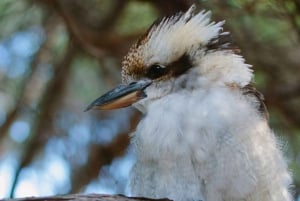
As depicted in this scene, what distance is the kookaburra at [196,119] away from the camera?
266cm

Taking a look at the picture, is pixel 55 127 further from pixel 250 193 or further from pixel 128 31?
pixel 250 193

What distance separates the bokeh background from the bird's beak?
26.7 inches

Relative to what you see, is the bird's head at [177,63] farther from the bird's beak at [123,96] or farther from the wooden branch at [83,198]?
the wooden branch at [83,198]

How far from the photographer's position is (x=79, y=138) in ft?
12.9

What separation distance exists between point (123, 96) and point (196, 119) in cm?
31

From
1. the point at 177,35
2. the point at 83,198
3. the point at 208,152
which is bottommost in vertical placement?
the point at 83,198

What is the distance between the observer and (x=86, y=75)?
3.86 metres

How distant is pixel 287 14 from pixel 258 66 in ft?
0.86

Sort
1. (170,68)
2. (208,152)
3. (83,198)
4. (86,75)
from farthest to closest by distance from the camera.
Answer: (86,75) < (170,68) < (208,152) < (83,198)

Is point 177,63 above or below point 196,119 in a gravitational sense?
above

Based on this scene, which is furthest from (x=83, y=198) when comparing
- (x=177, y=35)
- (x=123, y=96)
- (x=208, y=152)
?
(x=177, y=35)

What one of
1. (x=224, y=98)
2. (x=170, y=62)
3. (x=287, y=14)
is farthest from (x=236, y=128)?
(x=287, y=14)

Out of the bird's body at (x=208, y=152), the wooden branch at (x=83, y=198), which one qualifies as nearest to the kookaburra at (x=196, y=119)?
the bird's body at (x=208, y=152)

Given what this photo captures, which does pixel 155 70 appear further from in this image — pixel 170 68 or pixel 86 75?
pixel 86 75
